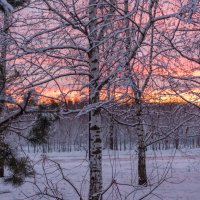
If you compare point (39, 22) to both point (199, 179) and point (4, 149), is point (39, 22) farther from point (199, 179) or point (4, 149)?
point (199, 179)

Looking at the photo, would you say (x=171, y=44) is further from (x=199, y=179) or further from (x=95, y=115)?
(x=199, y=179)

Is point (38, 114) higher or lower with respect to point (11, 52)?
lower

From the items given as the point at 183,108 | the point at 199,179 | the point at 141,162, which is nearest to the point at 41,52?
the point at 183,108

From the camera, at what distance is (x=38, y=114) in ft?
13.4

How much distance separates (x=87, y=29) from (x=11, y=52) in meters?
1.62

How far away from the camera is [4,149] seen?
407 cm

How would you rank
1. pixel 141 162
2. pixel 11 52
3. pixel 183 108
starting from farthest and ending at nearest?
pixel 141 162
pixel 183 108
pixel 11 52

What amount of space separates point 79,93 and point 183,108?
18.9 feet

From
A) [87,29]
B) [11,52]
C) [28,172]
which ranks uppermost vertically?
[87,29]

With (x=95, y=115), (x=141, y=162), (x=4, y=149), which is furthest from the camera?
(x=141, y=162)

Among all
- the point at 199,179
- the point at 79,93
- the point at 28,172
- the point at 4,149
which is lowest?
the point at 199,179

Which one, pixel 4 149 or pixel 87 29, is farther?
pixel 87 29

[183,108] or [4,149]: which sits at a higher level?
[183,108]

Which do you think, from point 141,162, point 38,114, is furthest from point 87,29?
point 141,162
